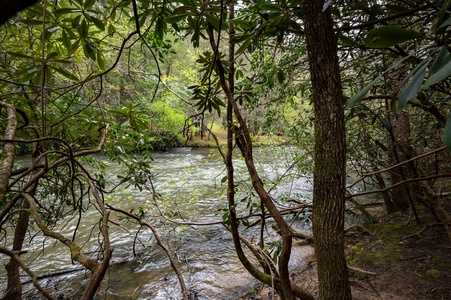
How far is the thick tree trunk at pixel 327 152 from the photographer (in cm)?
93

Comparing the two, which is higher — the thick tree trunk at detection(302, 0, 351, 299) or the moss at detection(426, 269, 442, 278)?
the thick tree trunk at detection(302, 0, 351, 299)

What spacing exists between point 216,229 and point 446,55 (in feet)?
14.6

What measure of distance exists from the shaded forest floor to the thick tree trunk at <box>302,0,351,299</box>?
54.2 inches

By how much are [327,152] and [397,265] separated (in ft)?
7.90

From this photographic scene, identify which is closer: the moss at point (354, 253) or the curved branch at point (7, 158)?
the curved branch at point (7, 158)

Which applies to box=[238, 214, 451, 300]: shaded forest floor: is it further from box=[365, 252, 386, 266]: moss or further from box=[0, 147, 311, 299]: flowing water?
box=[0, 147, 311, 299]: flowing water

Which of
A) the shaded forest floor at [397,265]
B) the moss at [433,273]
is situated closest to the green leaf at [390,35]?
the shaded forest floor at [397,265]

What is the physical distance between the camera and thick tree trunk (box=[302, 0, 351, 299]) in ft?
3.04

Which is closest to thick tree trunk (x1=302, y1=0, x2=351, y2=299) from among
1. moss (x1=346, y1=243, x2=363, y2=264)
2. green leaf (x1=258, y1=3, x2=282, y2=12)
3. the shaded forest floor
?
green leaf (x1=258, y1=3, x2=282, y2=12)

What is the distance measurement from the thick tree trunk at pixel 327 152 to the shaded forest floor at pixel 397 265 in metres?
1.38

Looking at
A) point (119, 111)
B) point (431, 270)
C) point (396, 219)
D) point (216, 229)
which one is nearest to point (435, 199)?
point (431, 270)

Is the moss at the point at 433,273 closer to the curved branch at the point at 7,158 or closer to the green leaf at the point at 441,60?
the green leaf at the point at 441,60

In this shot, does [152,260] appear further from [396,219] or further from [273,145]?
[396,219]

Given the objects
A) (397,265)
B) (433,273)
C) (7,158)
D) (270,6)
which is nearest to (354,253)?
(397,265)
